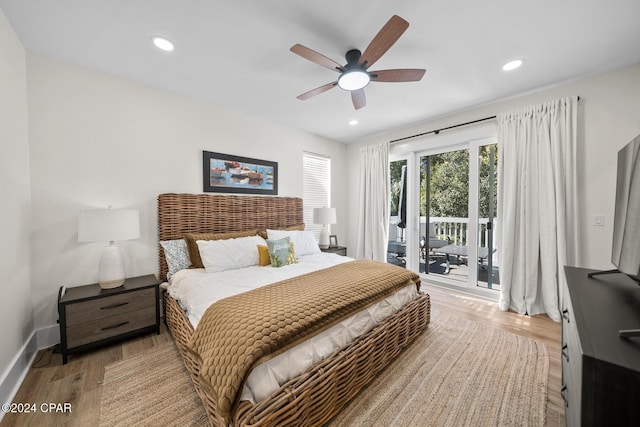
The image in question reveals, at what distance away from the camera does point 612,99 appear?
7.88 feet

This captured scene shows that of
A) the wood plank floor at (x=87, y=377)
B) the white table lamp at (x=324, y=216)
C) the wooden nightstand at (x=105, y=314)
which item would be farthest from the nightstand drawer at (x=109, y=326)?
the white table lamp at (x=324, y=216)

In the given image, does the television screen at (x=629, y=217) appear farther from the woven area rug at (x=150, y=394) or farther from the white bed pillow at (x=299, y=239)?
the white bed pillow at (x=299, y=239)

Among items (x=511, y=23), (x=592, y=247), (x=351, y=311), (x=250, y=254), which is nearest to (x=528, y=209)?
(x=592, y=247)

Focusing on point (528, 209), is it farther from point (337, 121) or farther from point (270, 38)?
point (270, 38)

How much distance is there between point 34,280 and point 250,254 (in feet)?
5.98

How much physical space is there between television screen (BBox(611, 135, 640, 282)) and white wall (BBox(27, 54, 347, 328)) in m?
3.58

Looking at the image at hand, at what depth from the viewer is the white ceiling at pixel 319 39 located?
1626mm

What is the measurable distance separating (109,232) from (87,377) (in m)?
1.09

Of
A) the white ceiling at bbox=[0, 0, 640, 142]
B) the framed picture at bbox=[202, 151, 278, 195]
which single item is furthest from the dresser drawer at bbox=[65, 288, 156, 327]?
the white ceiling at bbox=[0, 0, 640, 142]

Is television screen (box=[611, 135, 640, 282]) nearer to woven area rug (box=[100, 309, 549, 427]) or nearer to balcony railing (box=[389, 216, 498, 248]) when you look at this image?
woven area rug (box=[100, 309, 549, 427])

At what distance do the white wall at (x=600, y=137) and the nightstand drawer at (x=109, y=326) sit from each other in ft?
14.8

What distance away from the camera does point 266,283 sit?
6.73ft

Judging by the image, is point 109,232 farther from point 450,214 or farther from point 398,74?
point 450,214

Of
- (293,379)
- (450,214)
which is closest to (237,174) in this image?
(293,379)
